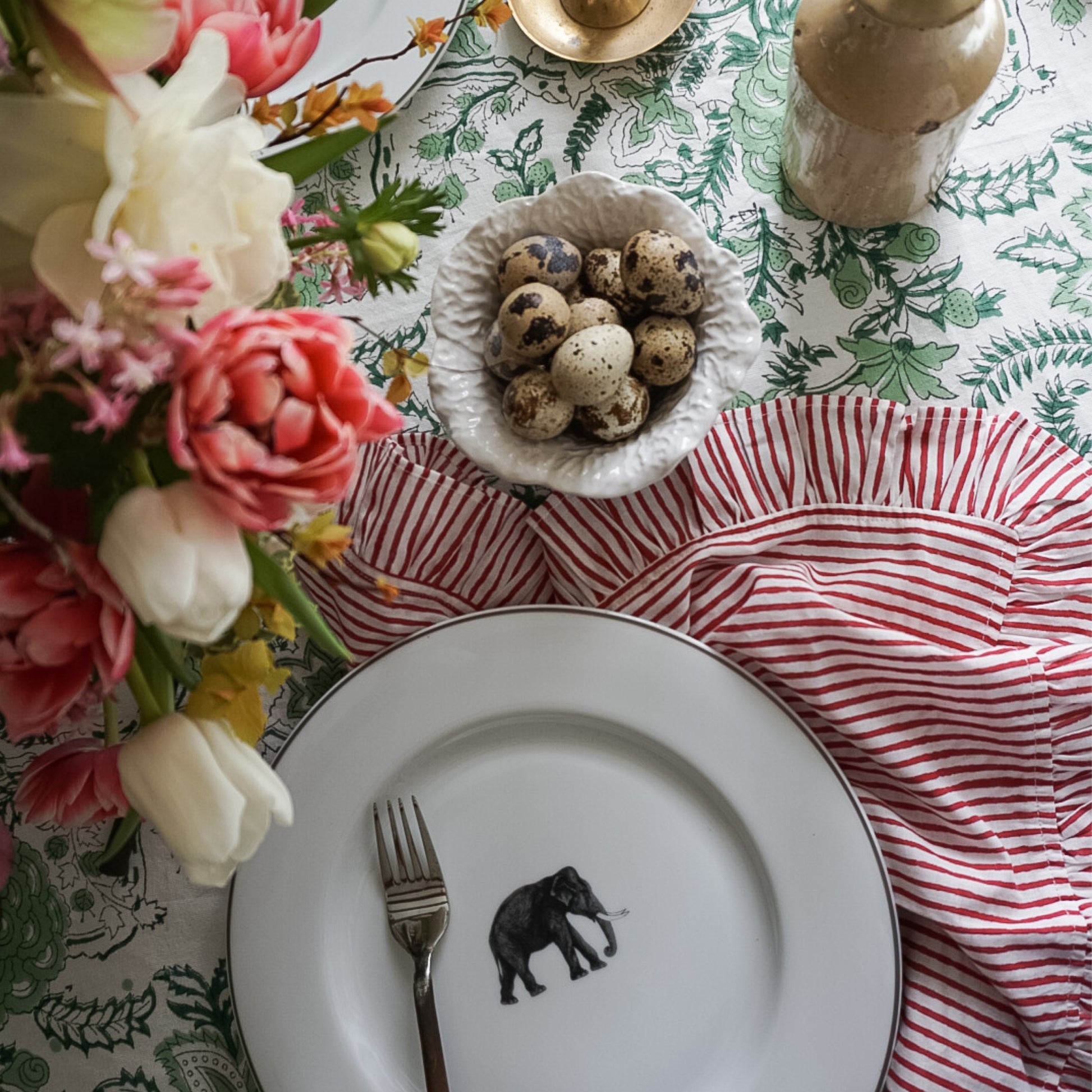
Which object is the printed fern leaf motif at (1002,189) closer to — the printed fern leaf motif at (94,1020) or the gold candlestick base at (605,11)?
the gold candlestick base at (605,11)

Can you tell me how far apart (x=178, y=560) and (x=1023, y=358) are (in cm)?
56

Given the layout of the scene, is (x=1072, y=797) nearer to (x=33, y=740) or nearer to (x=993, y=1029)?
(x=993, y=1029)

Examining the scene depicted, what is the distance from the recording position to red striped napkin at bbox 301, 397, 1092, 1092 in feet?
1.80

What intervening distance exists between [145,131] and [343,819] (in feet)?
1.34

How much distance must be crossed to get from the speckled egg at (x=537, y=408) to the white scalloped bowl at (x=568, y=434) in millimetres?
13

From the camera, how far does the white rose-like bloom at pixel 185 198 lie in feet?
0.87

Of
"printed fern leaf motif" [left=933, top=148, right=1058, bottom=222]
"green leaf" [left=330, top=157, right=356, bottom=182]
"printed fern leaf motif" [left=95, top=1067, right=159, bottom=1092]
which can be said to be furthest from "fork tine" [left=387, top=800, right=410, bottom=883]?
"printed fern leaf motif" [left=933, top=148, right=1058, bottom=222]

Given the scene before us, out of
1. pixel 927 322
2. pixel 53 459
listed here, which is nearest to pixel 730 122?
pixel 927 322

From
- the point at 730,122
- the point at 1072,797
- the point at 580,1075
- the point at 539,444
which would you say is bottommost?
the point at 580,1075

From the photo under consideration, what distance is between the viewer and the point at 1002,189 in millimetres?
647

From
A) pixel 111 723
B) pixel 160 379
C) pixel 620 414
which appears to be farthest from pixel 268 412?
pixel 620 414

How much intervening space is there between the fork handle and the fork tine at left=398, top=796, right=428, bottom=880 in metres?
0.06

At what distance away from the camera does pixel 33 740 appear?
2.04ft

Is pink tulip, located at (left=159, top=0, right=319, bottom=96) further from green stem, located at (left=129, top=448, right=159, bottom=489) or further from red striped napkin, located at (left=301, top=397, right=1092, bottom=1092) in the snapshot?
red striped napkin, located at (left=301, top=397, right=1092, bottom=1092)
